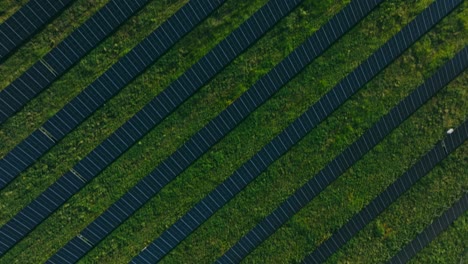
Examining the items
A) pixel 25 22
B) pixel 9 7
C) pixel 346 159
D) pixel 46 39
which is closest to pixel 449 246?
pixel 346 159

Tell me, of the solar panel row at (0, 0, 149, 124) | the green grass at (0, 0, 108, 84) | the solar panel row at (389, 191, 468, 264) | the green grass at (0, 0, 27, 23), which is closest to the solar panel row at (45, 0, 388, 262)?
the solar panel row at (0, 0, 149, 124)

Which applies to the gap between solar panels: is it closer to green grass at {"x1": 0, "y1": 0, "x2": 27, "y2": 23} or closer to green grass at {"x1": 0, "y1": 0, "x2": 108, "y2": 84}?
green grass at {"x1": 0, "y1": 0, "x2": 108, "y2": 84}

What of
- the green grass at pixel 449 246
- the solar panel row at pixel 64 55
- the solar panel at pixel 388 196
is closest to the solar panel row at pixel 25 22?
the solar panel row at pixel 64 55

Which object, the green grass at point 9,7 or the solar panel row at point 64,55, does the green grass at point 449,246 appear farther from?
the green grass at point 9,7

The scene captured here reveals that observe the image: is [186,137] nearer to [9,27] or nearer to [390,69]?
[9,27]

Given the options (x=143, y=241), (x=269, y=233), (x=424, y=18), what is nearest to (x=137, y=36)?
(x=143, y=241)

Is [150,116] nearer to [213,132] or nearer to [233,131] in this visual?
[213,132]

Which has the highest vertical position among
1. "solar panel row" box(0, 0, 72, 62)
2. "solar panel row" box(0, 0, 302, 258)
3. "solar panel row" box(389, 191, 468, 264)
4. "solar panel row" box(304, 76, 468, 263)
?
"solar panel row" box(0, 0, 72, 62)
